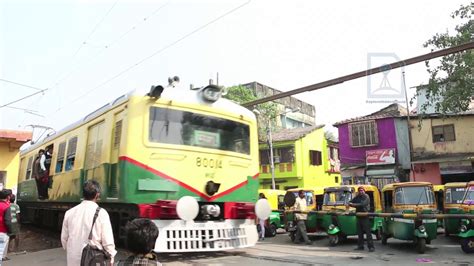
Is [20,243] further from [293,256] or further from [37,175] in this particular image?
[293,256]

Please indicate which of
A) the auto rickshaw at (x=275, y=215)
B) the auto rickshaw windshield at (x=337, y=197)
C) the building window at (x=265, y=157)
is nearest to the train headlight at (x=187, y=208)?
the auto rickshaw windshield at (x=337, y=197)

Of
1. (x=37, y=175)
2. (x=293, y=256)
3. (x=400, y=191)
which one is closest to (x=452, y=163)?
(x=400, y=191)

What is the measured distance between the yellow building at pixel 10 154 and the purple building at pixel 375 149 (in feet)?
66.2

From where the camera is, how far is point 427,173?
24.6m

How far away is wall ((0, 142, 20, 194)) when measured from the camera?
45.0 ft

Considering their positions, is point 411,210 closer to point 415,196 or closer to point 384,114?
point 415,196

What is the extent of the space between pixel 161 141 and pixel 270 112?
29.3 metres

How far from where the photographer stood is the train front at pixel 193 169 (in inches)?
282

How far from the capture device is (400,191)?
11211 millimetres

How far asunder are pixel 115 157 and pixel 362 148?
74.3 feet

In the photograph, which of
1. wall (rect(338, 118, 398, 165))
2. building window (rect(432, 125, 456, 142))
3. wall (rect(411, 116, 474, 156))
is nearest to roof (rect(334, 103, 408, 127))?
wall (rect(338, 118, 398, 165))

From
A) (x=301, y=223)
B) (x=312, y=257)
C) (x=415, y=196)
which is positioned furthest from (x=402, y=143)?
(x=312, y=257)

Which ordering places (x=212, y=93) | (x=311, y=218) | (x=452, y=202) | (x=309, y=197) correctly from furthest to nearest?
1. (x=309, y=197)
2. (x=311, y=218)
3. (x=452, y=202)
4. (x=212, y=93)

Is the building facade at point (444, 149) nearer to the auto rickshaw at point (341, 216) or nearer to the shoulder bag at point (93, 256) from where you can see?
the auto rickshaw at point (341, 216)
